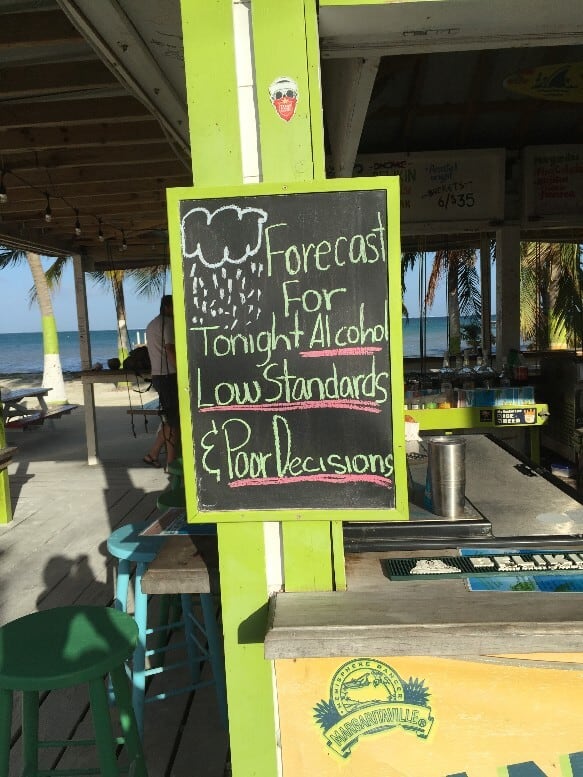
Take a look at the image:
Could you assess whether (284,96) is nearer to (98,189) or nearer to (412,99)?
(412,99)

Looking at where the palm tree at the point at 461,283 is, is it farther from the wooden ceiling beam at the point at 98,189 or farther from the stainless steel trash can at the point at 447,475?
the stainless steel trash can at the point at 447,475

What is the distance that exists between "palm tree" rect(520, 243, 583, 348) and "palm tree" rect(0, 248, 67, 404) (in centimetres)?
1224

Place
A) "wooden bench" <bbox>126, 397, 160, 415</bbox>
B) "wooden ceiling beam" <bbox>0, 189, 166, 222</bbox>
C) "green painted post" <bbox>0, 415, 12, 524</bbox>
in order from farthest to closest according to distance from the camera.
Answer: "wooden bench" <bbox>126, 397, 160, 415</bbox>, "wooden ceiling beam" <bbox>0, 189, 166, 222</bbox>, "green painted post" <bbox>0, 415, 12, 524</bbox>

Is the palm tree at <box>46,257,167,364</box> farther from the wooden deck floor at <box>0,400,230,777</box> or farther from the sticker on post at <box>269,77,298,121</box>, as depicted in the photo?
the sticker on post at <box>269,77,298,121</box>

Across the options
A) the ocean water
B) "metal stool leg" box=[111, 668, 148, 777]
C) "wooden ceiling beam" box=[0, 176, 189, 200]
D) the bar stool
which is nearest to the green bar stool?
the bar stool

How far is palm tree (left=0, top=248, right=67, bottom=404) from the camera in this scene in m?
16.9

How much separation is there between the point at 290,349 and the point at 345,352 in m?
0.15

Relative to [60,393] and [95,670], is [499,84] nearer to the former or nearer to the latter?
[95,670]

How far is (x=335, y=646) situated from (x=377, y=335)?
802 mm

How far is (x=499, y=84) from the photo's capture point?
538 centimetres

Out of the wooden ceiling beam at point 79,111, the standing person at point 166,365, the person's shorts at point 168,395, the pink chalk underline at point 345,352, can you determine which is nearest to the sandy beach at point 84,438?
the standing person at point 166,365

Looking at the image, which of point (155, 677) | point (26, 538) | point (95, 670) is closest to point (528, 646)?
point (95, 670)

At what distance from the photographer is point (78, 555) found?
487 centimetres

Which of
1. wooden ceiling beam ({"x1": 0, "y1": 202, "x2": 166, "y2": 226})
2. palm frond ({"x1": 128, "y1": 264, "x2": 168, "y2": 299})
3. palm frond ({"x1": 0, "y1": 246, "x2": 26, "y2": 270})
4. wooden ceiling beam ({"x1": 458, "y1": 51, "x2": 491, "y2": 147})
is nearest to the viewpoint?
wooden ceiling beam ({"x1": 458, "y1": 51, "x2": 491, "y2": 147})
